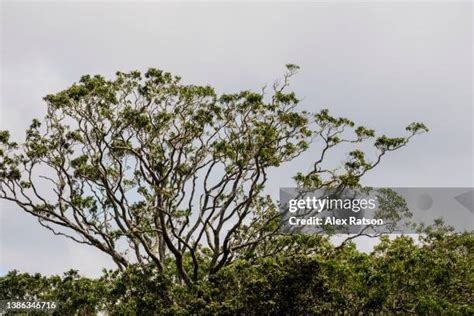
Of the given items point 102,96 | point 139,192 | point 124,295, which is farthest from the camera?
point 139,192

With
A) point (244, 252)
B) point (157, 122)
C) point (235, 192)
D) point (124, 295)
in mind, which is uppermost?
point (157, 122)

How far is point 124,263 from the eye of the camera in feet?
70.8

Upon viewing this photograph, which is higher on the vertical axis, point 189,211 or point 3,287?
point 189,211

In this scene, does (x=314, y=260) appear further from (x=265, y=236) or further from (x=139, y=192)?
(x=139, y=192)

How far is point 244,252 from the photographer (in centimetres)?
2166

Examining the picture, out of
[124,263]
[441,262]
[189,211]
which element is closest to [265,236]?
[189,211]

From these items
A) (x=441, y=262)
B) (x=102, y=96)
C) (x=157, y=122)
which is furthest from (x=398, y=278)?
(x=102, y=96)

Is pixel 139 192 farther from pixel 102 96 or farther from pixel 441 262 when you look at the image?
pixel 441 262

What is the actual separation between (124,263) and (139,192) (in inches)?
105

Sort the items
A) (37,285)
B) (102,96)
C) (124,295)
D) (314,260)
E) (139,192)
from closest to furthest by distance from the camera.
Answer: (314,260) < (124,295) < (102,96) < (139,192) < (37,285)

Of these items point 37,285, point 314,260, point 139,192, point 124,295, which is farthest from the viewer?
point 37,285

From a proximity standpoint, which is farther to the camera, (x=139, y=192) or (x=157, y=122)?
(x=139, y=192)

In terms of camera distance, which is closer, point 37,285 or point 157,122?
point 157,122

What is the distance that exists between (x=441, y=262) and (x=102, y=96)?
→ 1120 cm
